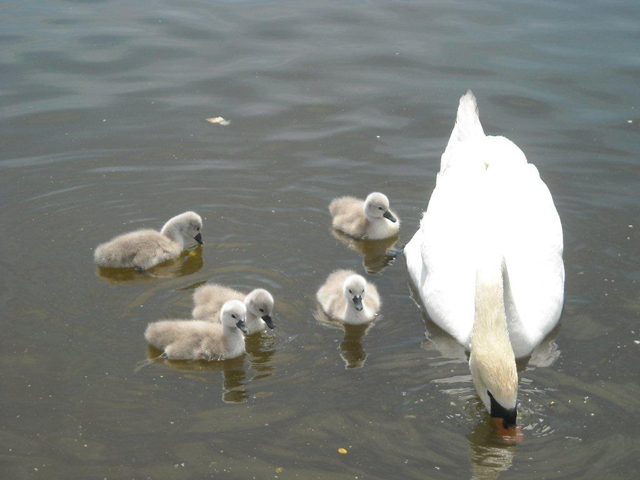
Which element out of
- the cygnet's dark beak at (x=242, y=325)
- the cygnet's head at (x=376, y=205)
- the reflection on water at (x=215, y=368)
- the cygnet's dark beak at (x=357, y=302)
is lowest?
the reflection on water at (x=215, y=368)

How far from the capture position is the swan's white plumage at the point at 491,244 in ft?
24.9

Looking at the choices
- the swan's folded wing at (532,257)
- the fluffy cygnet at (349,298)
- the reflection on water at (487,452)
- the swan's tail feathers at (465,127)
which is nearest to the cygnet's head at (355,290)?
the fluffy cygnet at (349,298)

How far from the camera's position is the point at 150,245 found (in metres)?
8.72

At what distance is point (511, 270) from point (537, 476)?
2024 mm

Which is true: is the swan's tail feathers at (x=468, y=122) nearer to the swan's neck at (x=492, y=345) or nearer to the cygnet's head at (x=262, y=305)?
the swan's neck at (x=492, y=345)

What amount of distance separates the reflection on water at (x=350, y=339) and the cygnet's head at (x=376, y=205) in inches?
55.0

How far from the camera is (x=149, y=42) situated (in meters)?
13.7

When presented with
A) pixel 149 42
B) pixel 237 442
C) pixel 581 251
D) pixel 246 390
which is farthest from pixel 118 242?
pixel 149 42

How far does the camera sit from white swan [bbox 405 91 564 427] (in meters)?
6.80

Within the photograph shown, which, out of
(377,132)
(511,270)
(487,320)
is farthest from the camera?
(377,132)

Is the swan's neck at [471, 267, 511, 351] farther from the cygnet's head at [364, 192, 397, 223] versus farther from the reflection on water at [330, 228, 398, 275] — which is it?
the cygnet's head at [364, 192, 397, 223]

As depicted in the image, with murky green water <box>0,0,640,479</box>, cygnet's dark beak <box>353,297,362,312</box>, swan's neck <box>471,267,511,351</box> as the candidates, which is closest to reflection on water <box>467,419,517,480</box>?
murky green water <box>0,0,640,479</box>

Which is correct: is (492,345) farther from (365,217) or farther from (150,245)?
(150,245)

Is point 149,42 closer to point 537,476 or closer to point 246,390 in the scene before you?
point 246,390
